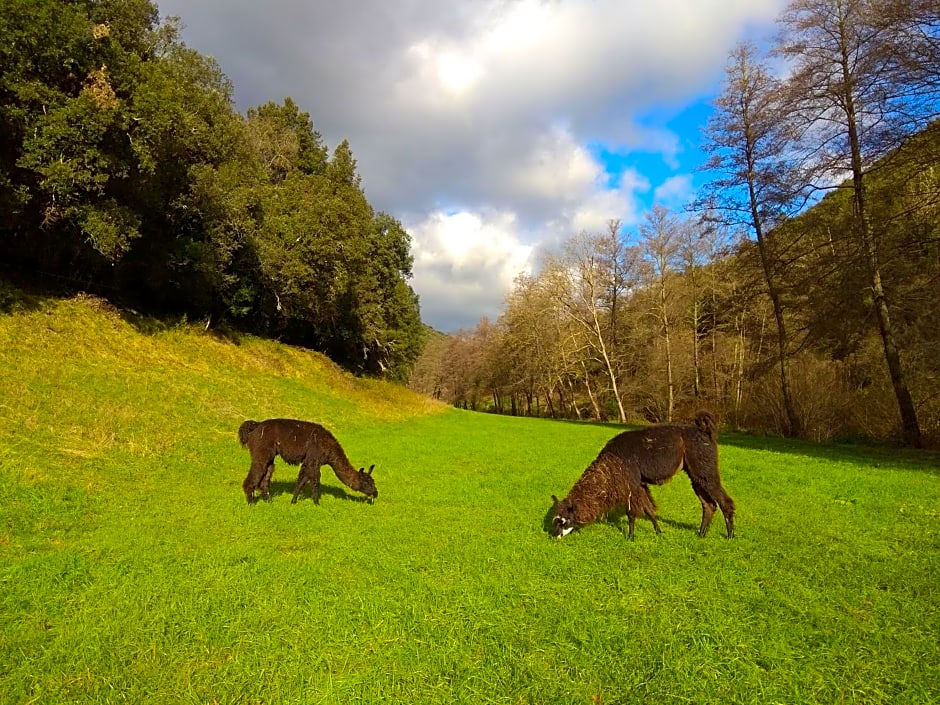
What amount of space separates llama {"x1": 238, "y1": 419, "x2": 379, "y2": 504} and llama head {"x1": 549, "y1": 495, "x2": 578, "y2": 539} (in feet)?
14.6

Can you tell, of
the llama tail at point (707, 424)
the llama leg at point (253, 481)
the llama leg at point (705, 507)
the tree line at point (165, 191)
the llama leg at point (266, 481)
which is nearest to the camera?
the llama leg at point (705, 507)

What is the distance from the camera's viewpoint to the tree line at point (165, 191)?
593 inches

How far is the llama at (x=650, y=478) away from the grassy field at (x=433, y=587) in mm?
415

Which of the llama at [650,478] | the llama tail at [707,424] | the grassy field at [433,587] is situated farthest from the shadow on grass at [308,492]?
the llama tail at [707,424]

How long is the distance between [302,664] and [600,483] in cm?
540

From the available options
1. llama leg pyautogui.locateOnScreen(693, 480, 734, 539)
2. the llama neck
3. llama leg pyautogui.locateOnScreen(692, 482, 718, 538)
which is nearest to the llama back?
the llama neck

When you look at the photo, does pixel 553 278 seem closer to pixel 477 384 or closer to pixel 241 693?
pixel 477 384

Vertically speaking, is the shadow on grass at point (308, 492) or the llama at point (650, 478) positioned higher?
the llama at point (650, 478)

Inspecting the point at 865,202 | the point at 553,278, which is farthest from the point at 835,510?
the point at 553,278

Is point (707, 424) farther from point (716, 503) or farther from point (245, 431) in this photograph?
point (245, 431)

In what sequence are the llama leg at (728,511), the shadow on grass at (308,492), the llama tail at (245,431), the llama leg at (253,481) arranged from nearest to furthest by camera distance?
the llama leg at (728,511)
the llama leg at (253,481)
the llama tail at (245,431)
the shadow on grass at (308,492)

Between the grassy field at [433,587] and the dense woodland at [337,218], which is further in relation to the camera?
the dense woodland at [337,218]

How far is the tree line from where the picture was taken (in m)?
15.1

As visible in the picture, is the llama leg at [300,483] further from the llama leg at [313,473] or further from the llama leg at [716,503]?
the llama leg at [716,503]
